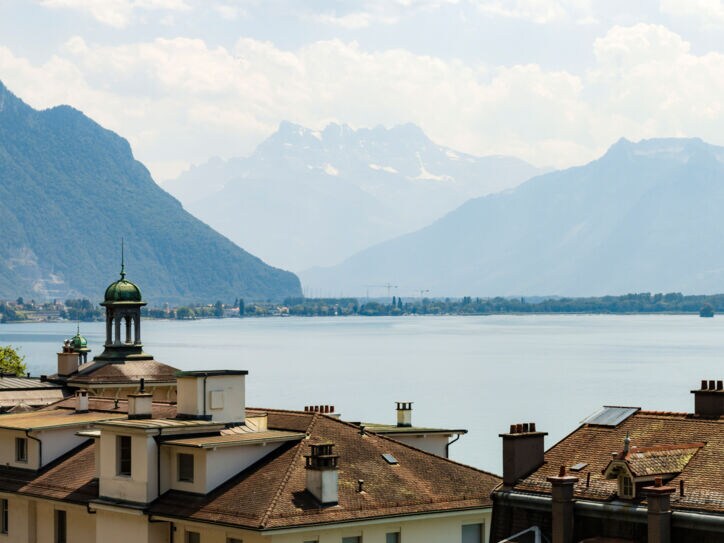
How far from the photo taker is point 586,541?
26328 millimetres

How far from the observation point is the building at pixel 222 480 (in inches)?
1238

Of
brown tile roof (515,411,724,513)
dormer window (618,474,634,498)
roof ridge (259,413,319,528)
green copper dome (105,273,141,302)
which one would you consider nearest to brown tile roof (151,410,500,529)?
roof ridge (259,413,319,528)

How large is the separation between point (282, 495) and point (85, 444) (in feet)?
34.9

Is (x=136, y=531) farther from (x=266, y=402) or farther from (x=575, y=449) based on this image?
(x=266, y=402)

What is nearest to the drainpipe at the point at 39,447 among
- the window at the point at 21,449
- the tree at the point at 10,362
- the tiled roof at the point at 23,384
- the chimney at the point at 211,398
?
the window at the point at 21,449

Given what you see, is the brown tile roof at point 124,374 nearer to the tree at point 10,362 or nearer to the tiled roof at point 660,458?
the tiled roof at point 660,458

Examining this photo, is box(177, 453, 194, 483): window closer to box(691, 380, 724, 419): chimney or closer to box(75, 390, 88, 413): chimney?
box(75, 390, 88, 413): chimney

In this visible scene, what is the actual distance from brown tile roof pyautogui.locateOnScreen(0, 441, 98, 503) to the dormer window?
14.4 metres

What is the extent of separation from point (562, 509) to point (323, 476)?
630cm

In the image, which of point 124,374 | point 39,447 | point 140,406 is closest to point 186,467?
point 140,406

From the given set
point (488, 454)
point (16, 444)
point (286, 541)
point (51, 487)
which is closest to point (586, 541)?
point (286, 541)

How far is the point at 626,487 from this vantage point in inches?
1048

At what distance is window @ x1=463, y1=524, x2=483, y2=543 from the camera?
34.3 m

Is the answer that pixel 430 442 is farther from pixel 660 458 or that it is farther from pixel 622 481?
pixel 622 481
